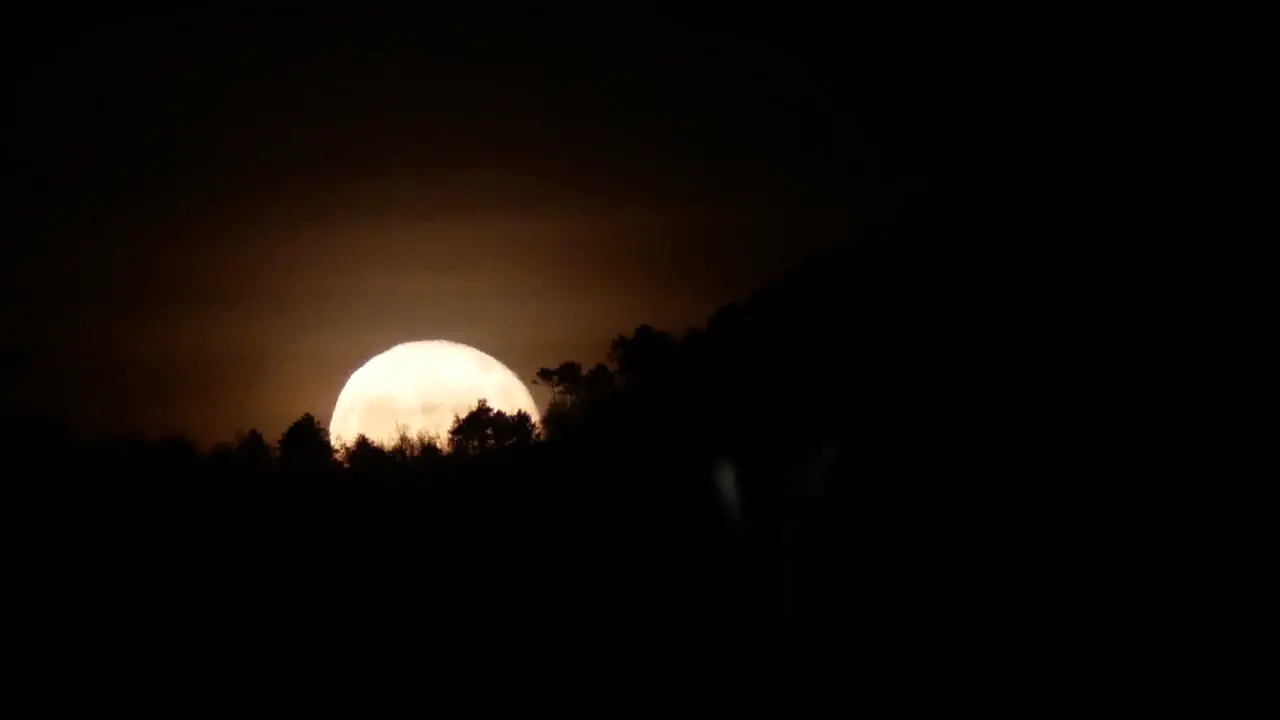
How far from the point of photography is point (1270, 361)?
934cm

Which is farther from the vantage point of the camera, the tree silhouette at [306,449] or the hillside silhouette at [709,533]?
the tree silhouette at [306,449]

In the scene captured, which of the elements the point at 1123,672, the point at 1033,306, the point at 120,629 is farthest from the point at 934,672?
the point at 120,629

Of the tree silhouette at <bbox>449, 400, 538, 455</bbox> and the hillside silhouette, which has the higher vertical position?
the tree silhouette at <bbox>449, 400, 538, 455</bbox>

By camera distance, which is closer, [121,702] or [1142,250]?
[1142,250]

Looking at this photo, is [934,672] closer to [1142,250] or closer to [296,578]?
[1142,250]

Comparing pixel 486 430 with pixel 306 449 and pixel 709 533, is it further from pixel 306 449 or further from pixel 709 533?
pixel 709 533

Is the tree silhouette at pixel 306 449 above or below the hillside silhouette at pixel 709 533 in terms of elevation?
above

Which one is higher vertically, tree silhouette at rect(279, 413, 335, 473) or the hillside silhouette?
tree silhouette at rect(279, 413, 335, 473)

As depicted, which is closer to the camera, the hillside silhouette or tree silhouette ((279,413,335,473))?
the hillside silhouette

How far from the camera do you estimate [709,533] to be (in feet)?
54.3

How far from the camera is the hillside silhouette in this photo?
1118cm

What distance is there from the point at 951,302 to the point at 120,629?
1119cm

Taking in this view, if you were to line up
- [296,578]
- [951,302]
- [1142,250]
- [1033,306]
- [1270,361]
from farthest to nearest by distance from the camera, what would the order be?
[296,578] < [951,302] < [1033,306] < [1142,250] < [1270,361]

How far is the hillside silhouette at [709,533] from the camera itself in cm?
1118
